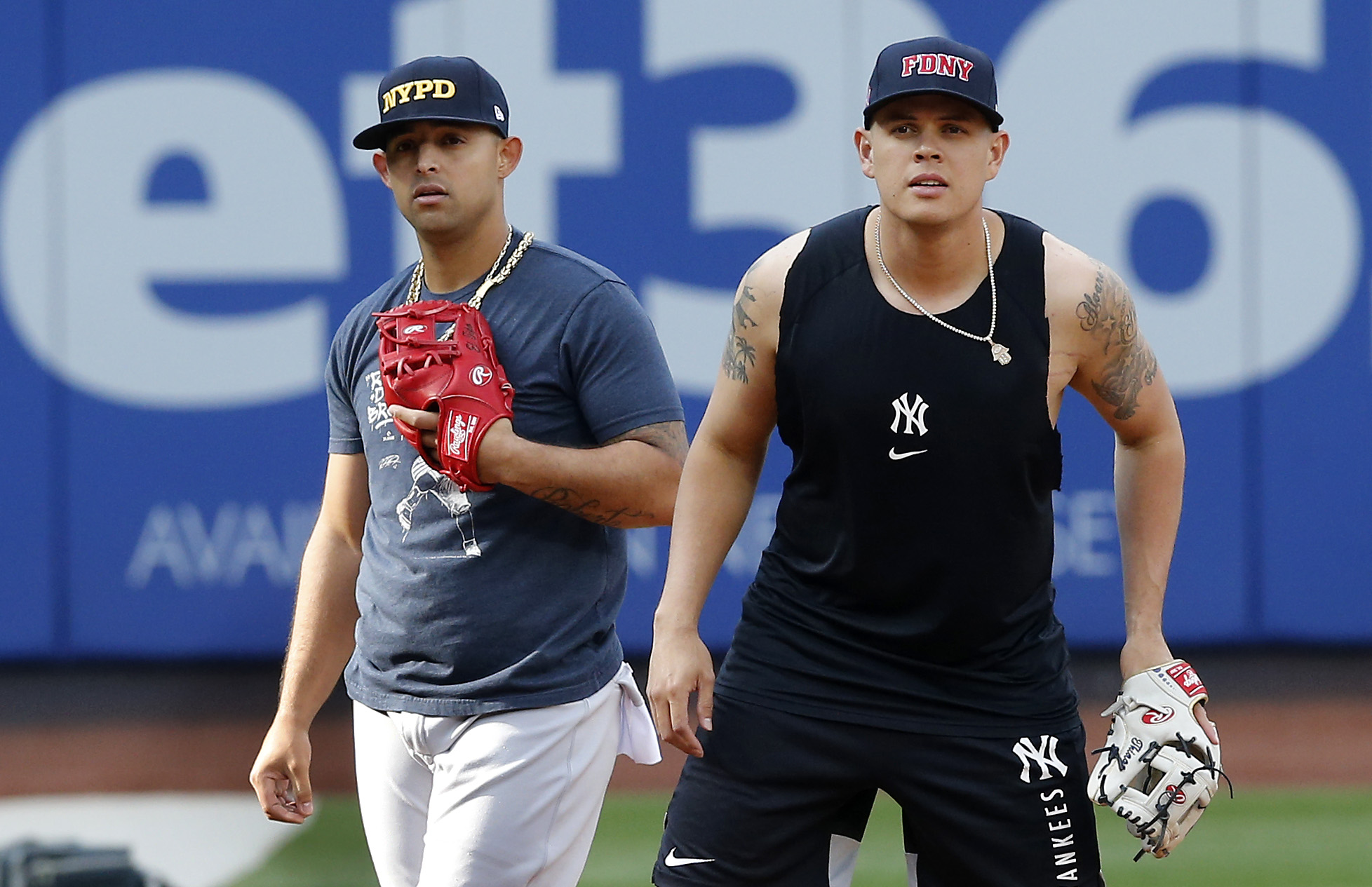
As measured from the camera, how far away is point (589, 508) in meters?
2.64

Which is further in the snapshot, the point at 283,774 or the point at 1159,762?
the point at 283,774

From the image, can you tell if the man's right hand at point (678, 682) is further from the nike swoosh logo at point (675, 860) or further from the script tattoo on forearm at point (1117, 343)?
the script tattoo on forearm at point (1117, 343)

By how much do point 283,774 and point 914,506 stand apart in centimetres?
124

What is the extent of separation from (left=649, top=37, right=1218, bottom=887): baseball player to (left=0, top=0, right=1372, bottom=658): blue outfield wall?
3742mm

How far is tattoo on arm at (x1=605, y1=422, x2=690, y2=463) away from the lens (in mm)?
2709

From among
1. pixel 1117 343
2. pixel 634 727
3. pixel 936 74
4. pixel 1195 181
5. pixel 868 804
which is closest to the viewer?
pixel 936 74

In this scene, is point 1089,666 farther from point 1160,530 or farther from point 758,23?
point 1160,530

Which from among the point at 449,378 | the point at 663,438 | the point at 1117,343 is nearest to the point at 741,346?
the point at 663,438

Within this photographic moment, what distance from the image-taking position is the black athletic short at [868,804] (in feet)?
8.14

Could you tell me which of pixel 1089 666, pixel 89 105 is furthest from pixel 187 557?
pixel 1089 666

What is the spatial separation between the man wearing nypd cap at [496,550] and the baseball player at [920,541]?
187mm

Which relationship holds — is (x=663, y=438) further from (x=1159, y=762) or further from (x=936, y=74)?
(x=1159, y=762)

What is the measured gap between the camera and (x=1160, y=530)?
2.62 meters

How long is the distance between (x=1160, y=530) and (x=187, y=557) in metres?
4.58
